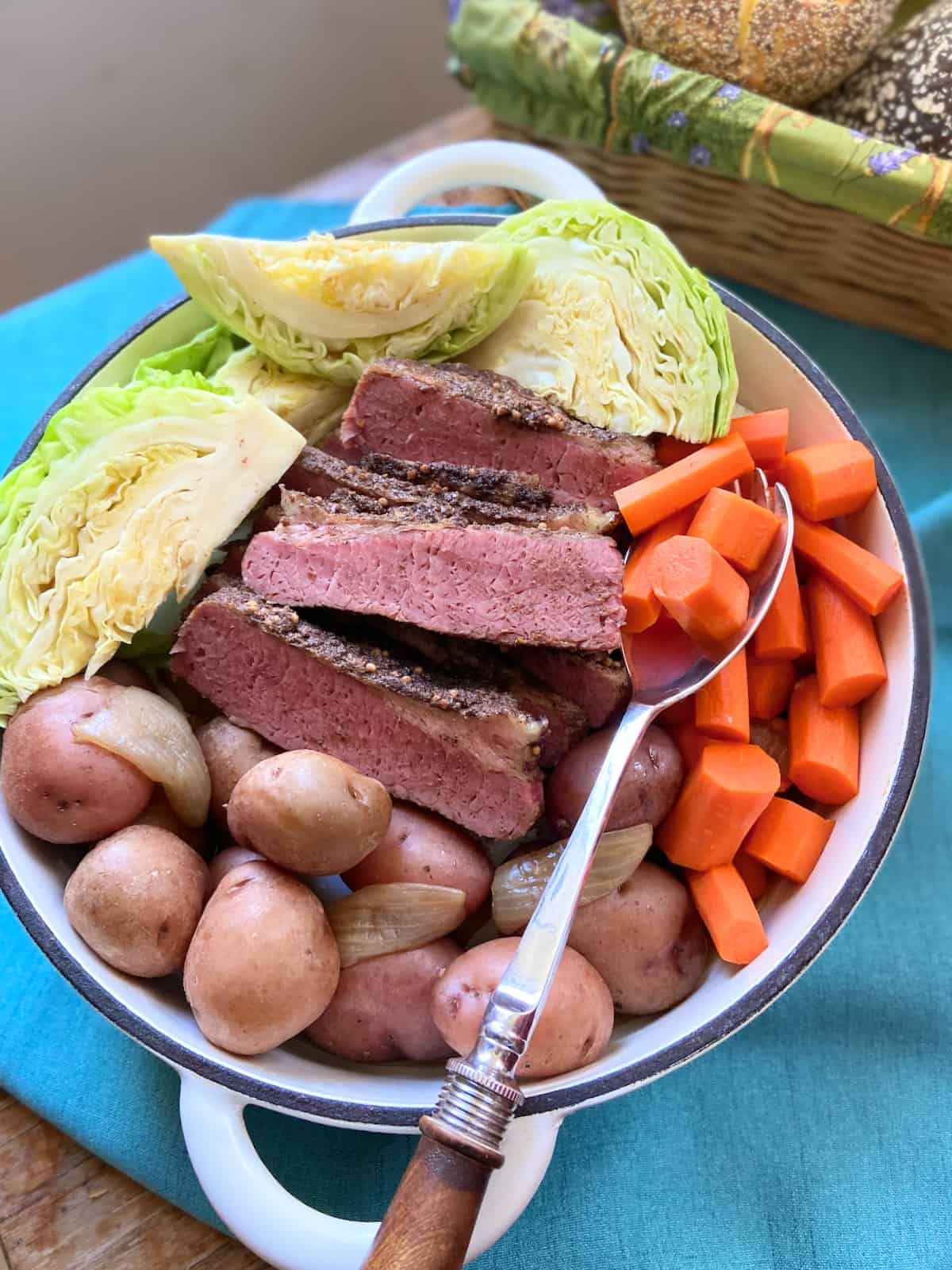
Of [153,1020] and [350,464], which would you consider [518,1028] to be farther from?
[350,464]

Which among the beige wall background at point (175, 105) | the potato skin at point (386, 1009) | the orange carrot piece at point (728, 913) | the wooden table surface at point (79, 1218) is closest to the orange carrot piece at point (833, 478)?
the orange carrot piece at point (728, 913)

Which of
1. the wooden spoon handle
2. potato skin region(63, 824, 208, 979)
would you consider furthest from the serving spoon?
potato skin region(63, 824, 208, 979)

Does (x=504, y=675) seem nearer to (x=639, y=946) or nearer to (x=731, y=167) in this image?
(x=639, y=946)

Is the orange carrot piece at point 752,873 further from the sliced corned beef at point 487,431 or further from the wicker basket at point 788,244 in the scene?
the wicker basket at point 788,244

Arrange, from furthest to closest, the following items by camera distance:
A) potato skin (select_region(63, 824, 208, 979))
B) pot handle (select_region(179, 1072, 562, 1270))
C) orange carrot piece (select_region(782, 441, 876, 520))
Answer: orange carrot piece (select_region(782, 441, 876, 520)) < potato skin (select_region(63, 824, 208, 979)) < pot handle (select_region(179, 1072, 562, 1270))

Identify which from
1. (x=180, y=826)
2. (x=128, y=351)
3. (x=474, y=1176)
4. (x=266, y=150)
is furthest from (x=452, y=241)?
(x=266, y=150)

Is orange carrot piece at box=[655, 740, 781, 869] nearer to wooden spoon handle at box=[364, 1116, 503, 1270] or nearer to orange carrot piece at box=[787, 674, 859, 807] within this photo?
orange carrot piece at box=[787, 674, 859, 807]
